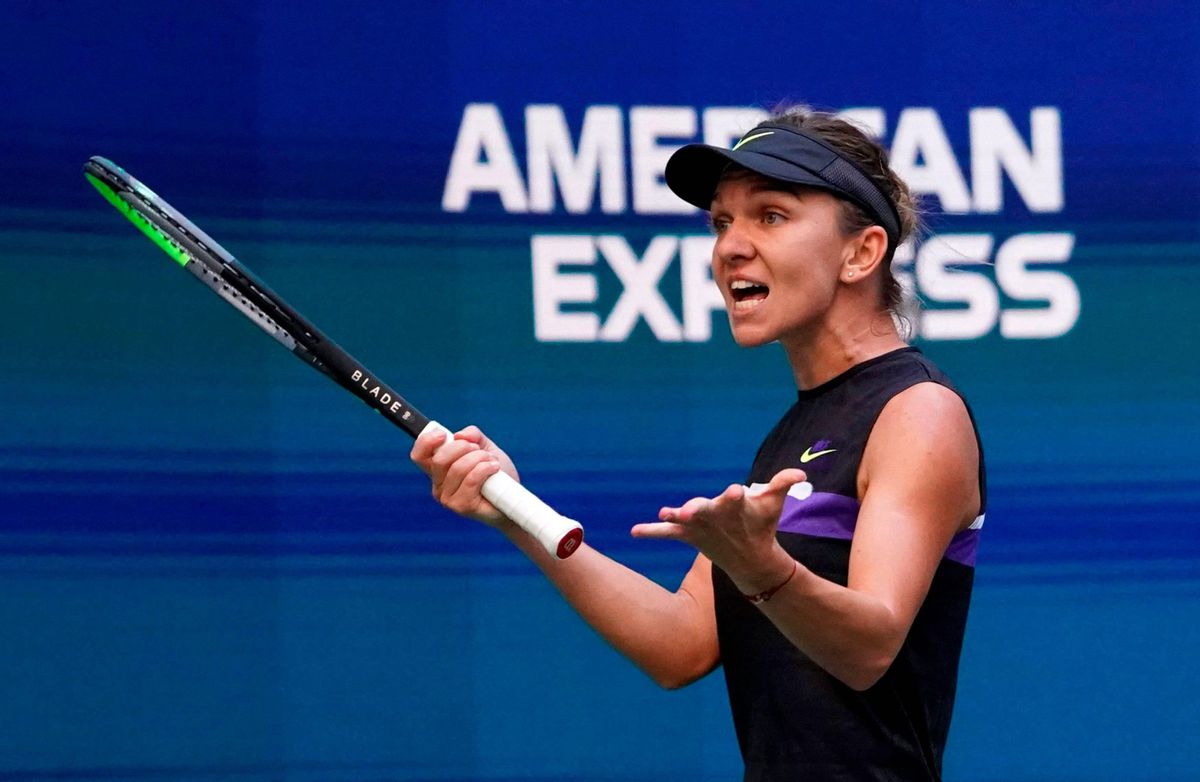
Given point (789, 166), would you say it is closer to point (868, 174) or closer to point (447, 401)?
point (868, 174)

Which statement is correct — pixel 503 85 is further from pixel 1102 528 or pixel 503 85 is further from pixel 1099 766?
pixel 1099 766

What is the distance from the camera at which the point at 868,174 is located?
6.86 feet

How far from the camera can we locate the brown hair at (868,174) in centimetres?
208

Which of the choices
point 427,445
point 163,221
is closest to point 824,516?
point 427,445

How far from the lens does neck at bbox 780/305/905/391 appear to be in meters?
2.05

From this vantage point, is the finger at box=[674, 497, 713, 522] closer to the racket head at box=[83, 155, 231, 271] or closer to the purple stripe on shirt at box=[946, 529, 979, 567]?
the purple stripe on shirt at box=[946, 529, 979, 567]

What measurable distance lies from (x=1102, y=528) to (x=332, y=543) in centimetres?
152

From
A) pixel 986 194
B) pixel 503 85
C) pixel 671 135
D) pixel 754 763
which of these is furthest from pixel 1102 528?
pixel 754 763

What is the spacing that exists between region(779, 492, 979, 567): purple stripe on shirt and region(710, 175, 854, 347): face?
0.22 meters

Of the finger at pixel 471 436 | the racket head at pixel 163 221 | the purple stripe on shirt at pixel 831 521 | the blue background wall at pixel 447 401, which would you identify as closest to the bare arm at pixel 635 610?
the finger at pixel 471 436

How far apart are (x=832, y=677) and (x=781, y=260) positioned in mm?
483

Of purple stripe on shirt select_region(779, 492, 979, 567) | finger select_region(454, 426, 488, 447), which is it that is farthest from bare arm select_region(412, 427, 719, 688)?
purple stripe on shirt select_region(779, 492, 979, 567)

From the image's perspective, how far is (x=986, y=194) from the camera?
3557mm

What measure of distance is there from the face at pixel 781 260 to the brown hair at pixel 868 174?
0.10 feet
